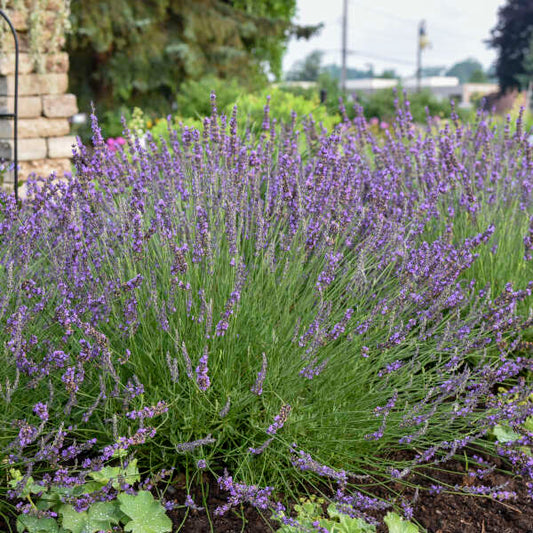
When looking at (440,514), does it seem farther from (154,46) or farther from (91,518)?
(154,46)

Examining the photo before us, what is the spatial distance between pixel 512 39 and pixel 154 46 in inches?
1367

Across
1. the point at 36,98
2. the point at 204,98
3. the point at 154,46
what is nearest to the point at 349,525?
the point at 36,98

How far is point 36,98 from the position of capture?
7805 mm

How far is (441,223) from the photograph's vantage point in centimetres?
382

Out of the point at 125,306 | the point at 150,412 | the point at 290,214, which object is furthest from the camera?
the point at 290,214

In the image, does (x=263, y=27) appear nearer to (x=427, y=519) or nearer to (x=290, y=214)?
Result: (x=290, y=214)

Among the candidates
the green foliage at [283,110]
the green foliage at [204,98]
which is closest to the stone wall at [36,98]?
the green foliage at [204,98]

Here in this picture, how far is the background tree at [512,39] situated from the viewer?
41188mm

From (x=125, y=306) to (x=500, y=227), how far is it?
242cm

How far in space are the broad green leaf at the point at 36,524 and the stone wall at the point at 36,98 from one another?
5868 millimetres

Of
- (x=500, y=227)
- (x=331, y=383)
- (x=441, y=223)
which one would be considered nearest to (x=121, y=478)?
(x=331, y=383)

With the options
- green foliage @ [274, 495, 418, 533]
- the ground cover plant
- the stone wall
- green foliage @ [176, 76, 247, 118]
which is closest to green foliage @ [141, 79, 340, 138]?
green foliage @ [176, 76, 247, 118]

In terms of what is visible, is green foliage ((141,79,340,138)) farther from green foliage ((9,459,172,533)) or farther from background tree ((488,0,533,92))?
background tree ((488,0,533,92))

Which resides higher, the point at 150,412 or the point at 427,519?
the point at 150,412
